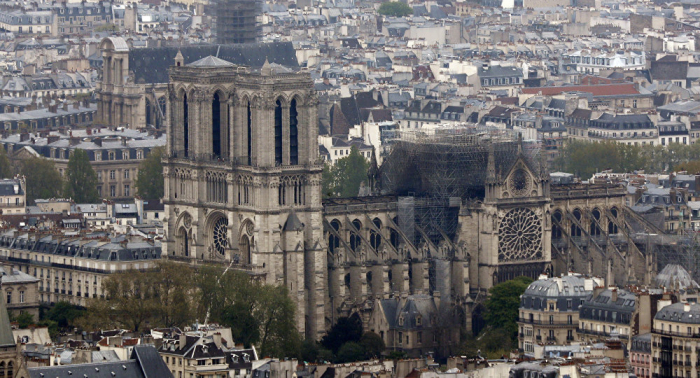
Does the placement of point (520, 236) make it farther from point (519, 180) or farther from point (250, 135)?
point (250, 135)

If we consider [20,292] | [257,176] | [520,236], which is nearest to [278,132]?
[257,176]

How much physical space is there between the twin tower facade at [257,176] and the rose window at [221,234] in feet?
0.17

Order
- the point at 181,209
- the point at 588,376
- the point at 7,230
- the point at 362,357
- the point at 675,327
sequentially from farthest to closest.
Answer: the point at 7,230 < the point at 181,209 < the point at 362,357 < the point at 675,327 < the point at 588,376

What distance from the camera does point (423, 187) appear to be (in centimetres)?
17625

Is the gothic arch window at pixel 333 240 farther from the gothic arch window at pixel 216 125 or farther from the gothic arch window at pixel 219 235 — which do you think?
the gothic arch window at pixel 216 125

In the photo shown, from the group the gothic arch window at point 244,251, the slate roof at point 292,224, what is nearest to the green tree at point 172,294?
the gothic arch window at point 244,251

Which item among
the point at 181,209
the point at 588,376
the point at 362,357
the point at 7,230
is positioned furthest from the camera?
the point at 7,230

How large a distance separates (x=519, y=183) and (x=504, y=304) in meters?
10.6

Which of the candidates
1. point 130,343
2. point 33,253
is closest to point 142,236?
point 33,253

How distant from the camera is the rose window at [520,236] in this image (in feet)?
569

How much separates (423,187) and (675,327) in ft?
119

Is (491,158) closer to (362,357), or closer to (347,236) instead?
(347,236)

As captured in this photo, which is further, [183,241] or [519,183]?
[519,183]

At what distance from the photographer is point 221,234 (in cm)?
16988
